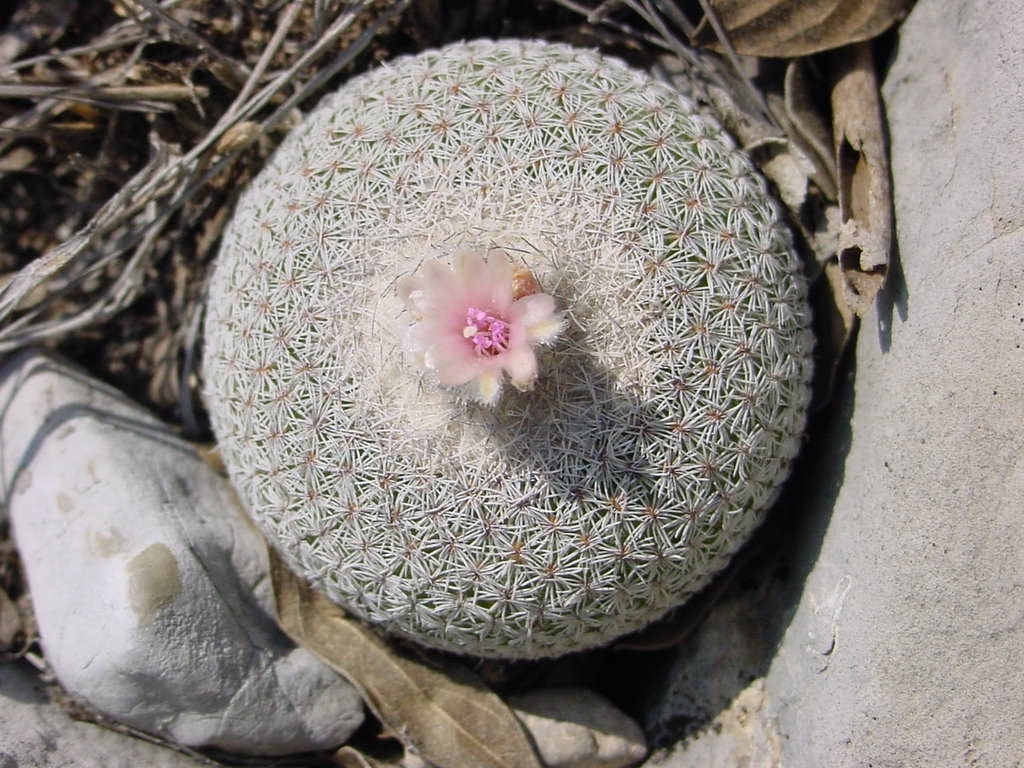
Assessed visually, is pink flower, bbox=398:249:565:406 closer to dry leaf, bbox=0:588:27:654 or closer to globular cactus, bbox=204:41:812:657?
globular cactus, bbox=204:41:812:657

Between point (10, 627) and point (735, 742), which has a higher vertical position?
point (10, 627)

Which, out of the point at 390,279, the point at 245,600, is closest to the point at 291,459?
the point at 390,279

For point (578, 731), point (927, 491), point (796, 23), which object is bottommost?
point (578, 731)

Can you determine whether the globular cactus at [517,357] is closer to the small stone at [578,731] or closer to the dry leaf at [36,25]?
the small stone at [578,731]

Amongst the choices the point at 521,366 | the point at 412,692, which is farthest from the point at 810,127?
the point at 412,692

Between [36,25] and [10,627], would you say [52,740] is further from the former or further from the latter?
[36,25]

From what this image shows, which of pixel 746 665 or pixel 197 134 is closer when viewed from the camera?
pixel 746 665

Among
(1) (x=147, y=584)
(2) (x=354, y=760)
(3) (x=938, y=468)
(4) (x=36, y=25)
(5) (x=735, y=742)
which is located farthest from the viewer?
(4) (x=36, y=25)

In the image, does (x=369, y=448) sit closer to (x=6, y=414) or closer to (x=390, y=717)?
(x=390, y=717)
